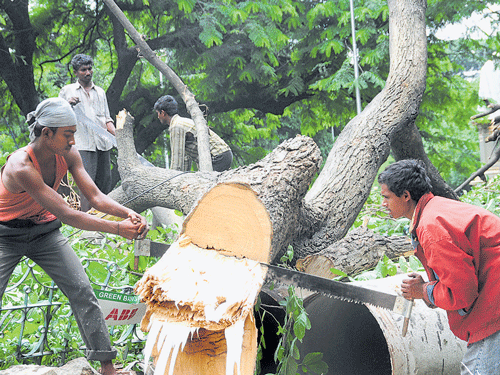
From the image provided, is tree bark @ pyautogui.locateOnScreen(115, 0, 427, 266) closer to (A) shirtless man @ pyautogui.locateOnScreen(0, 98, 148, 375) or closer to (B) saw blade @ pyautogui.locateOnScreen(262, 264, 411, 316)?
(B) saw blade @ pyautogui.locateOnScreen(262, 264, 411, 316)

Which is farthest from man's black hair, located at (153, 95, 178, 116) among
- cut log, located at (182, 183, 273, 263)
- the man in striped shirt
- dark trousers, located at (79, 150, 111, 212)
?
cut log, located at (182, 183, 273, 263)

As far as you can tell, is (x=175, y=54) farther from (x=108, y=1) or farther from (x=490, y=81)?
(x=490, y=81)

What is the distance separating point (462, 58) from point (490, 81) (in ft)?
17.1

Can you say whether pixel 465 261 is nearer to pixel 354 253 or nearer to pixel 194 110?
pixel 354 253

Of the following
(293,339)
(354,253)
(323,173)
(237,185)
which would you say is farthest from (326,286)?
(323,173)

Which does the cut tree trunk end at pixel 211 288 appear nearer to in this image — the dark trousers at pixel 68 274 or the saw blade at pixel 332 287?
the saw blade at pixel 332 287

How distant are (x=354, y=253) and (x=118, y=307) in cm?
187

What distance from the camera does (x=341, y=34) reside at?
9.10 metres

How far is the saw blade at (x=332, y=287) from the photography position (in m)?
2.40

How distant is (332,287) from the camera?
257 centimetres

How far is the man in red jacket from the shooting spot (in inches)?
75.4

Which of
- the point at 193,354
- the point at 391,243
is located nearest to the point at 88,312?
the point at 193,354

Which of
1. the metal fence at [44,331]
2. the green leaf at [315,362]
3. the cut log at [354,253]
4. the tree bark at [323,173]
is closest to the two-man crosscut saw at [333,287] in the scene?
the tree bark at [323,173]

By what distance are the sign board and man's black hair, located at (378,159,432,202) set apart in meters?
1.78
